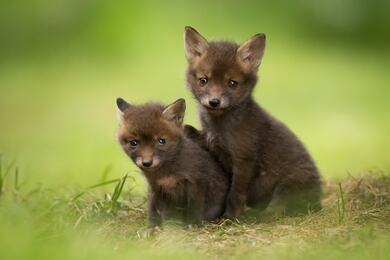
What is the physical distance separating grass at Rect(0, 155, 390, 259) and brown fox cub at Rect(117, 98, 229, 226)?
0.78 feet

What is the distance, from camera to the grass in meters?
6.52

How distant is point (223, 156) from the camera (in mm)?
8469

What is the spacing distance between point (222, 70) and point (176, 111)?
1.86ft

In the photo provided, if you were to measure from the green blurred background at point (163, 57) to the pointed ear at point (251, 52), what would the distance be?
7.68 metres

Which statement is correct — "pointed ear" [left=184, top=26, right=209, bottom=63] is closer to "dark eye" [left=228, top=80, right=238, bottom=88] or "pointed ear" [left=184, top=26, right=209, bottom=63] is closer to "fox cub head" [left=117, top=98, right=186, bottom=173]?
"dark eye" [left=228, top=80, right=238, bottom=88]

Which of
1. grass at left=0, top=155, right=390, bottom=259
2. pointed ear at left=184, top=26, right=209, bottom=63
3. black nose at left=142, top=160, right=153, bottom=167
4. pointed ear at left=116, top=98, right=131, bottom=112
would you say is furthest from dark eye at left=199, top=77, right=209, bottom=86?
grass at left=0, top=155, right=390, bottom=259

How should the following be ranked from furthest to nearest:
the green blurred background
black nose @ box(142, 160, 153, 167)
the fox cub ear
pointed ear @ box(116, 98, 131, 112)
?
the green blurred background → pointed ear @ box(116, 98, 131, 112) → the fox cub ear → black nose @ box(142, 160, 153, 167)

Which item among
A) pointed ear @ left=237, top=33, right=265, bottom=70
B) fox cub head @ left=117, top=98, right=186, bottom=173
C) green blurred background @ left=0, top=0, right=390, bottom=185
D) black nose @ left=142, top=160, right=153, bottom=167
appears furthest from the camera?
green blurred background @ left=0, top=0, right=390, bottom=185

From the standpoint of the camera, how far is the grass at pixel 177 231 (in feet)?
21.4

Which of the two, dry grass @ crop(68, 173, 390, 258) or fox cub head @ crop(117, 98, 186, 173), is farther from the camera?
fox cub head @ crop(117, 98, 186, 173)

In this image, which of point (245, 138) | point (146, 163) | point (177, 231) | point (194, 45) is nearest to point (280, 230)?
point (177, 231)

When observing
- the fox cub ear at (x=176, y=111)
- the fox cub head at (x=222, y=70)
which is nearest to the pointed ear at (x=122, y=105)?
the fox cub ear at (x=176, y=111)

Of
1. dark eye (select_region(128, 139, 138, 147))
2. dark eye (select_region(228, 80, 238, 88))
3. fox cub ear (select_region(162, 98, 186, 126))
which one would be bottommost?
dark eye (select_region(128, 139, 138, 147))

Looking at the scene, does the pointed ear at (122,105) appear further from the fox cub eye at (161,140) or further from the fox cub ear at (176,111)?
the fox cub eye at (161,140)
